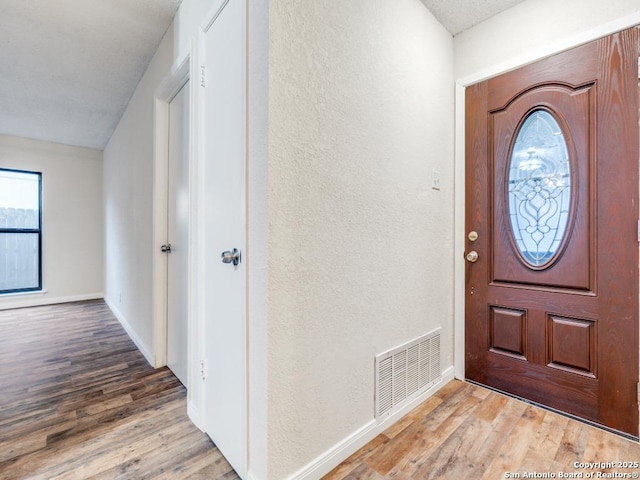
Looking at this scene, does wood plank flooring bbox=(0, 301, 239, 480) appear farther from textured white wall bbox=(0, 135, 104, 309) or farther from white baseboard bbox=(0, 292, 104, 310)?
textured white wall bbox=(0, 135, 104, 309)

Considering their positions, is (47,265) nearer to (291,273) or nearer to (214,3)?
→ (214,3)

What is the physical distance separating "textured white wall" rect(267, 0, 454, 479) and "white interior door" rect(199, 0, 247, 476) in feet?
0.62

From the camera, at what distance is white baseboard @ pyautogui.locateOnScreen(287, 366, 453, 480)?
119 cm

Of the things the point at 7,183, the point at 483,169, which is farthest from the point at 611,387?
the point at 7,183

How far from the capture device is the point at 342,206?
4.28ft

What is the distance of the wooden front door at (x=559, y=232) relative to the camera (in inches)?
57.7

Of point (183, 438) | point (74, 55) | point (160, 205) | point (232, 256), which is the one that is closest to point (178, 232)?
point (160, 205)

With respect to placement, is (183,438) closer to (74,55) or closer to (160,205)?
(160,205)

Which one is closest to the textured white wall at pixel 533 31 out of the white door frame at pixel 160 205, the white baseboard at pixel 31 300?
the white door frame at pixel 160 205

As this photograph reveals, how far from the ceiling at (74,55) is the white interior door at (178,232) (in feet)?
1.65

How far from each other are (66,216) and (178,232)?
4.04 meters

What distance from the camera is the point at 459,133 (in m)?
2.03

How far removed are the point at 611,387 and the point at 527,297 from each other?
53 centimetres

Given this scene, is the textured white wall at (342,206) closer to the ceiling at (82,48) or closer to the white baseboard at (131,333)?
the ceiling at (82,48)
